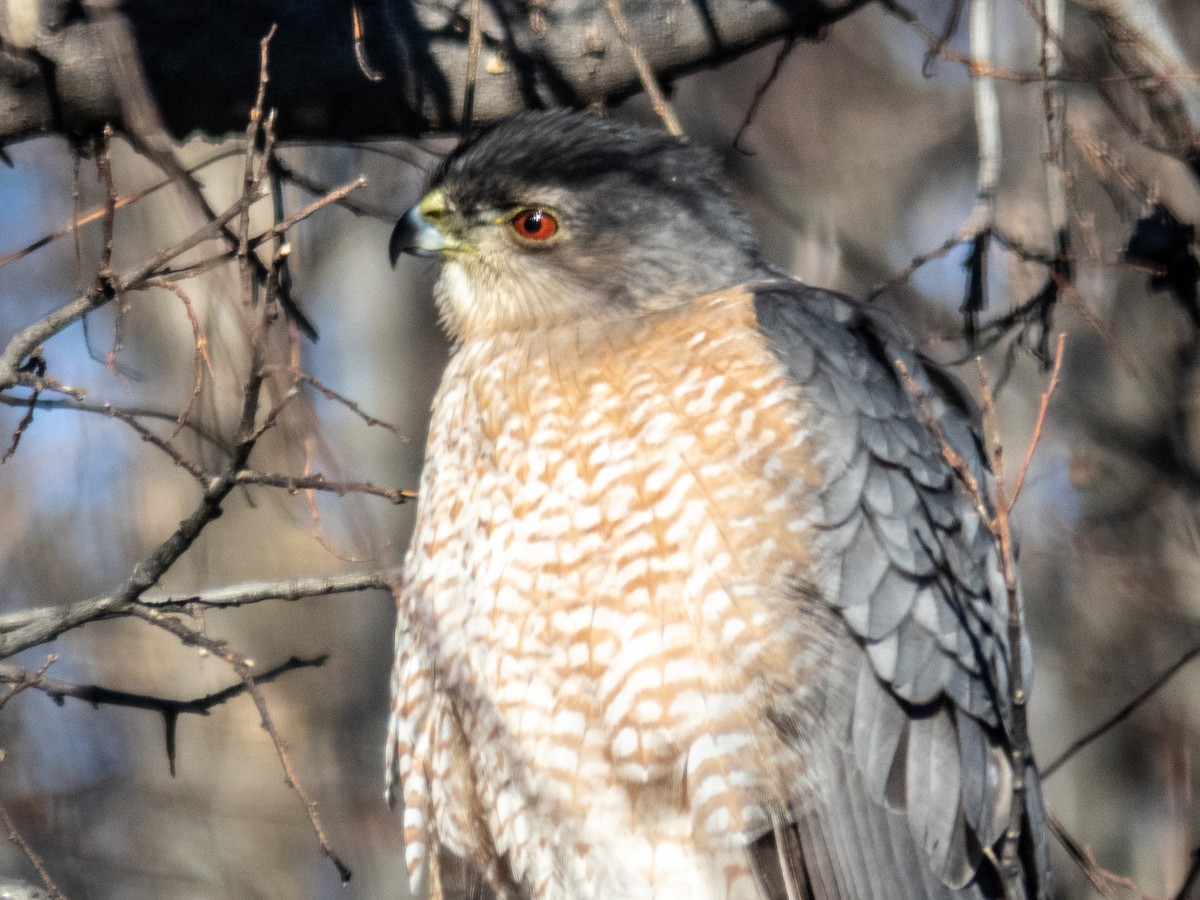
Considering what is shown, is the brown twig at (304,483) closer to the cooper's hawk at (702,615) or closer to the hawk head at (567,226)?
the cooper's hawk at (702,615)

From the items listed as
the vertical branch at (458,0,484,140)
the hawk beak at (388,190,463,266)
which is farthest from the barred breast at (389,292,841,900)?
the vertical branch at (458,0,484,140)

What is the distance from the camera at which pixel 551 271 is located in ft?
11.2

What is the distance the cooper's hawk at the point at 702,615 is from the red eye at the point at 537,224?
8 cm

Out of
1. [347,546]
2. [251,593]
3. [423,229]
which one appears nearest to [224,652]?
[251,593]

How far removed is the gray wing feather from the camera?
111 inches

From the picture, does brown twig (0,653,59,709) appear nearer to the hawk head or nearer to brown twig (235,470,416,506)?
brown twig (235,470,416,506)

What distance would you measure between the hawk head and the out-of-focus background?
106 inches

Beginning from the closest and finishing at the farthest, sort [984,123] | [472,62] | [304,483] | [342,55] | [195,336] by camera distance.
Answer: [304,483] → [195,336] → [472,62] → [342,55] → [984,123]

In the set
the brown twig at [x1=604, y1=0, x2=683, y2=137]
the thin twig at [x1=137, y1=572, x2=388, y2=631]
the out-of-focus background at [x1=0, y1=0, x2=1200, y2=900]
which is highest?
the brown twig at [x1=604, y1=0, x2=683, y2=137]

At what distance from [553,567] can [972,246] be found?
1613 mm

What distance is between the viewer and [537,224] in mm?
3412

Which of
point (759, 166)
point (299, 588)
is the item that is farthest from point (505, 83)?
point (759, 166)

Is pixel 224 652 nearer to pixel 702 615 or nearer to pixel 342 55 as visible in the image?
pixel 702 615

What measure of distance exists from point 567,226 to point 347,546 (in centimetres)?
304
